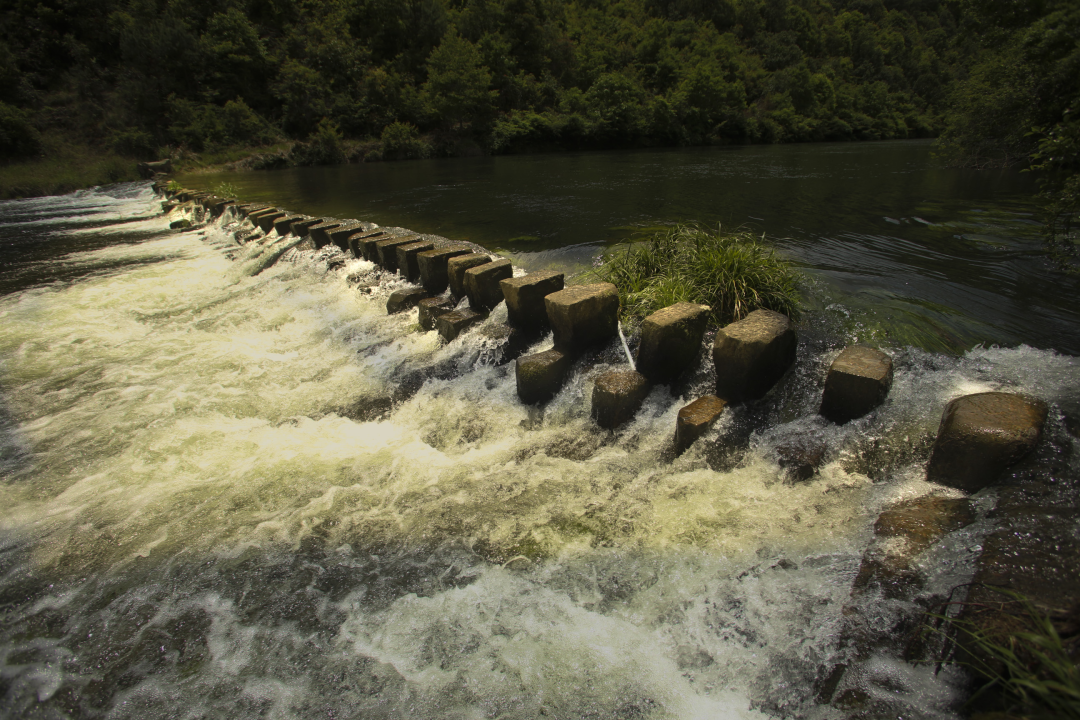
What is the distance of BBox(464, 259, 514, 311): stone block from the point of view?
14.1 feet

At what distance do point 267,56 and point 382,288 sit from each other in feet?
135

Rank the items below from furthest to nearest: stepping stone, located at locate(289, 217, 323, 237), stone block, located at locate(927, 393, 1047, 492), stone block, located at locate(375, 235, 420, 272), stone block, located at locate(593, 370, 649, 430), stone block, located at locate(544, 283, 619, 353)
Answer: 1. stepping stone, located at locate(289, 217, 323, 237)
2. stone block, located at locate(375, 235, 420, 272)
3. stone block, located at locate(544, 283, 619, 353)
4. stone block, located at locate(593, 370, 649, 430)
5. stone block, located at locate(927, 393, 1047, 492)

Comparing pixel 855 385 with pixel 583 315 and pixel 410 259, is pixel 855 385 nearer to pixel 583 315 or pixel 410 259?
pixel 583 315

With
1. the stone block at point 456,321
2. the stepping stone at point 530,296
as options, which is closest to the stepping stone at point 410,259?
the stone block at point 456,321

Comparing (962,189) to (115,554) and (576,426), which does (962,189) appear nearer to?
(576,426)

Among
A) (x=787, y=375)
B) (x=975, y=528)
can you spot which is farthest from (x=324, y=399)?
(x=975, y=528)

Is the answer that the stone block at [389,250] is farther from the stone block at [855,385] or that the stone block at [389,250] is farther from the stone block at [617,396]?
the stone block at [855,385]

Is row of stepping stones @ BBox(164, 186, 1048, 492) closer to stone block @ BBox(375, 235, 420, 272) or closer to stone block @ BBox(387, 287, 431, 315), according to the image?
stone block @ BBox(387, 287, 431, 315)

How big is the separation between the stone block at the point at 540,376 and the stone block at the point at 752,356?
1097mm

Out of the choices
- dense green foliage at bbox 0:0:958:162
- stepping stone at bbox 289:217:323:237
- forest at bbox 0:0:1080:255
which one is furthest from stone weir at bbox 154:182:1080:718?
dense green foliage at bbox 0:0:958:162

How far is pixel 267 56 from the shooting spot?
34875 millimetres

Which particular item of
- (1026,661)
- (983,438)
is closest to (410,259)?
(983,438)

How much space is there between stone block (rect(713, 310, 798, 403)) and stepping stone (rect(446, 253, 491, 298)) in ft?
8.42

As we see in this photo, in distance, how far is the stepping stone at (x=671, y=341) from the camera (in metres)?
3.01
